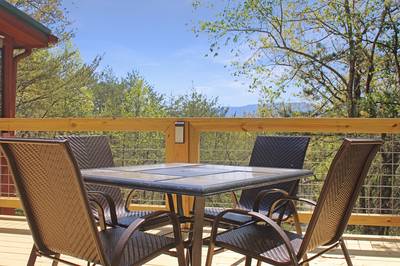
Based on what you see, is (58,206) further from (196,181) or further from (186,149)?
(186,149)

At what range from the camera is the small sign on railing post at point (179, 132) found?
4.14 metres

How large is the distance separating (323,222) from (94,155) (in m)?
1.70

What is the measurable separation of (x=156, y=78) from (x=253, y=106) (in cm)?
673

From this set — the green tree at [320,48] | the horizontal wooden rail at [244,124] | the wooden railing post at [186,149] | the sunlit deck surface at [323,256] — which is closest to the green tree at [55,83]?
the green tree at [320,48]

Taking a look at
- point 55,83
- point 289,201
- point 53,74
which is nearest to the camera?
point 289,201

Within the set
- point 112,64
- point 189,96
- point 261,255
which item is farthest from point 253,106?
point 261,255

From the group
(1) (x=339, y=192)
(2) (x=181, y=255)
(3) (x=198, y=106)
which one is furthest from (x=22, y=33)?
(3) (x=198, y=106)

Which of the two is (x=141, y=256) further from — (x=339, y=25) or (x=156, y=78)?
(x=156, y=78)

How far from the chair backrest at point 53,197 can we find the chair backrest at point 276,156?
1.56 meters

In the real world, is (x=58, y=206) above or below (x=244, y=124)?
below

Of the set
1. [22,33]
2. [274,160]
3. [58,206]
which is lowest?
[58,206]

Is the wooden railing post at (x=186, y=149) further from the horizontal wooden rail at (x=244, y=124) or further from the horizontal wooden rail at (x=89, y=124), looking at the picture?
the horizontal wooden rail at (x=89, y=124)

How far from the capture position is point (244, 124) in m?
4.07

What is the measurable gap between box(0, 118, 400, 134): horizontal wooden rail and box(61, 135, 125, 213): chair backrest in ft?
3.62
